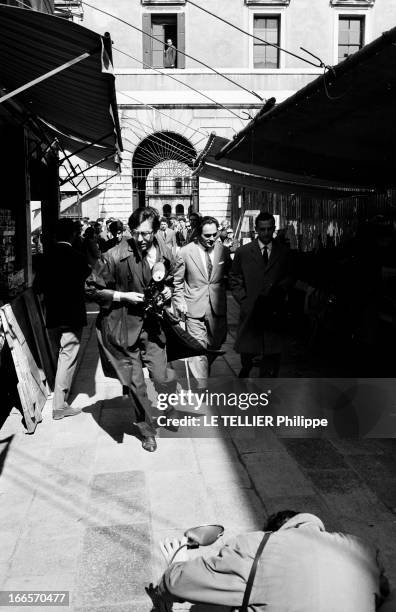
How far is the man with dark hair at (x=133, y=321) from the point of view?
5.16 metres

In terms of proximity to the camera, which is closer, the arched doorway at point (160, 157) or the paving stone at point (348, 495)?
the paving stone at point (348, 495)

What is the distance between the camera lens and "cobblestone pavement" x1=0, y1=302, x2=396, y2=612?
11.2ft

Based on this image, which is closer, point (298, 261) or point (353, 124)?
point (353, 124)

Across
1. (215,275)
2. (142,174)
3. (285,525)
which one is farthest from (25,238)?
(142,174)

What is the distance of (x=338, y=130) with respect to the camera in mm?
6816

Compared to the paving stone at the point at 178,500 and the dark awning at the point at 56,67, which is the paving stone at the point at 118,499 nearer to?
the paving stone at the point at 178,500

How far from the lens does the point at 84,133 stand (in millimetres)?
8812

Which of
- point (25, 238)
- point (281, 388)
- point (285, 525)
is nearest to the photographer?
point (285, 525)

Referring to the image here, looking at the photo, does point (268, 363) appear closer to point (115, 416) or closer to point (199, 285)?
point (199, 285)

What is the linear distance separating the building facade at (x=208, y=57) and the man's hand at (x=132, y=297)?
20.0 m

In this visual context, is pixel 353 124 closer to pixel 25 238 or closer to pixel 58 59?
pixel 58 59

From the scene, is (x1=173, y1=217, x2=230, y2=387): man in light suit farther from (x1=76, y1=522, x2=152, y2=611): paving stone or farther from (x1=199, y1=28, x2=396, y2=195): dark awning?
(x1=76, y1=522, x2=152, y2=611): paving stone

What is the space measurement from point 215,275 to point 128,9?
69.5ft

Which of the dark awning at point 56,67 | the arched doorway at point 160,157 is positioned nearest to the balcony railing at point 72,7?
the arched doorway at point 160,157
